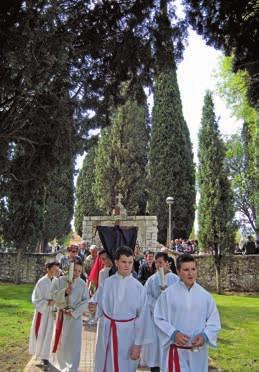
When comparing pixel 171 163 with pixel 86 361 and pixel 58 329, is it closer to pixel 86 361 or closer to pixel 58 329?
pixel 86 361

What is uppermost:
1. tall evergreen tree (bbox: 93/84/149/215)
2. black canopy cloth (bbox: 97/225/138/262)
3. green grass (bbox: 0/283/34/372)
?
tall evergreen tree (bbox: 93/84/149/215)

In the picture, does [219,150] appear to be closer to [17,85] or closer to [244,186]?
[17,85]

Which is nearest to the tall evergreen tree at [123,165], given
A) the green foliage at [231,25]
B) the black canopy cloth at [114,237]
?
the green foliage at [231,25]

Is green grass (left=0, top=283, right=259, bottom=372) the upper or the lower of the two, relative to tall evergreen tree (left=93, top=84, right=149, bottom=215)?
lower

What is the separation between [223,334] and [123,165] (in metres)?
26.1

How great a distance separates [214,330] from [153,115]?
109 ft

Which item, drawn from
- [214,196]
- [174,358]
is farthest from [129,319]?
[214,196]

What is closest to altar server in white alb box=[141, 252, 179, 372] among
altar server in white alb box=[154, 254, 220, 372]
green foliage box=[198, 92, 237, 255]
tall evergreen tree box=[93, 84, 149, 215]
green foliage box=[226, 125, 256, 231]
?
altar server in white alb box=[154, 254, 220, 372]

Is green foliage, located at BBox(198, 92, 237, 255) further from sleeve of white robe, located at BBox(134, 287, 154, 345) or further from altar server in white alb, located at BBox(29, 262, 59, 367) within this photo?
sleeve of white robe, located at BBox(134, 287, 154, 345)

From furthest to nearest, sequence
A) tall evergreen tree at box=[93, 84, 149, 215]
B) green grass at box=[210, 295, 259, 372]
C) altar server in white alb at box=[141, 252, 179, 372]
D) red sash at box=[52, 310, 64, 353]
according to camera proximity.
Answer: tall evergreen tree at box=[93, 84, 149, 215] → green grass at box=[210, 295, 259, 372] → red sash at box=[52, 310, 64, 353] → altar server in white alb at box=[141, 252, 179, 372]

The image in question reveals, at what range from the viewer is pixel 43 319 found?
746cm

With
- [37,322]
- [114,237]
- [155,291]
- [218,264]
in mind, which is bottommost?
[37,322]

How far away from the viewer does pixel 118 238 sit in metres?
6.74

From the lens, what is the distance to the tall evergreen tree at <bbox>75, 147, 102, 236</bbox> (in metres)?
40.6
